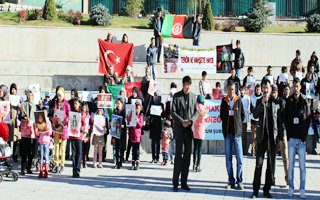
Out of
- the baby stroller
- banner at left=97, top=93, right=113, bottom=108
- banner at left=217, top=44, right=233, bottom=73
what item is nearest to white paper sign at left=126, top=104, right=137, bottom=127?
banner at left=97, top=93, right=113, bottom=108

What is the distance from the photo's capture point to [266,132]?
12219mm

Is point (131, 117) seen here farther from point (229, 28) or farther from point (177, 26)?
point (229, 28)

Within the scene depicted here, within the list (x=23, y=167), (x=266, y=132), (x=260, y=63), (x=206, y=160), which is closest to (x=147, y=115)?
(x=206, y=160)

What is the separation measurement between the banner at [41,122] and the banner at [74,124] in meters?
0.61

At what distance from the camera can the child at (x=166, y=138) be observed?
658 inches

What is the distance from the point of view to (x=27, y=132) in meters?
14.7

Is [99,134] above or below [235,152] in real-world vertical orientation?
above

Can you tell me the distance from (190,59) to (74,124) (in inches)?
433

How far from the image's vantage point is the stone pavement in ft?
39.5

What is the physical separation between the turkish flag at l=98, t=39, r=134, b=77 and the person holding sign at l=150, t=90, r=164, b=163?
5.95 m

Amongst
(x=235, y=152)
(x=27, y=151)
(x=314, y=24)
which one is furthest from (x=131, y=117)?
(x=314, y=24)

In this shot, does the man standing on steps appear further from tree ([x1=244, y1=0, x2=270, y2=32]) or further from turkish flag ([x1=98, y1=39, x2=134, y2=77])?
tree ([x1=244, y1=0, x2=270, y2=32])

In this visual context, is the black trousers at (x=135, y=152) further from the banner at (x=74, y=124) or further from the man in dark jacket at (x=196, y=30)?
the man in dark jacket at (x=196, y=30)

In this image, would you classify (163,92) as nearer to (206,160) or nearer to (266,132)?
(206,160)
